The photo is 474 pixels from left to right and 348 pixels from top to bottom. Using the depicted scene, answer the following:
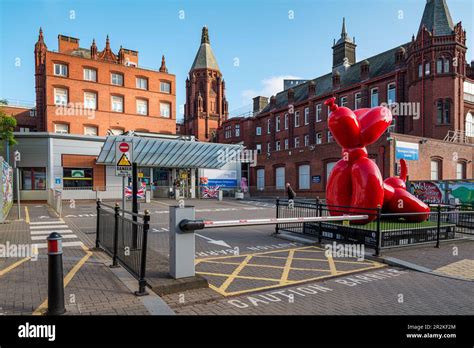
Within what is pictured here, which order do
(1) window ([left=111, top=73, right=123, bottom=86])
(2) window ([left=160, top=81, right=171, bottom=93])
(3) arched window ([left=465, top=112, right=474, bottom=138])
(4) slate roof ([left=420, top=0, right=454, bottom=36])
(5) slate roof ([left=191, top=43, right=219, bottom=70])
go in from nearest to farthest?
1. (4) slate roof ([left=420, top=0, right=454, bottom=36])
2. (3) arched window ([left=465, top=112, right=474, bottom=138])
3. (1) window ([left=111, top=73, right=123, bottom=86])
4. (2) window ([left=160, top=81, right=171, bottom=93])
5. (5) slate roof ([left=191, top=43, right=219, bottom=70])

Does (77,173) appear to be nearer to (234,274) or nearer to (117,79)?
(117,79)

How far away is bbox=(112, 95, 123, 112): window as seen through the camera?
39469 mm

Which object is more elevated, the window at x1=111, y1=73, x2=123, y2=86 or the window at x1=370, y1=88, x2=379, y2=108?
the window at x1=111, y1=73, x2=123, y2=86

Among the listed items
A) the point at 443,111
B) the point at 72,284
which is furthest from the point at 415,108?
the point at 72,284

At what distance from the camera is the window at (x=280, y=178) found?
1469 inches

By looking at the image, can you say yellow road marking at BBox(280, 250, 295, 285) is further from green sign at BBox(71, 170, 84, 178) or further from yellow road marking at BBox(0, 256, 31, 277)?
green sign at BBox(71, 170, 84, 178)

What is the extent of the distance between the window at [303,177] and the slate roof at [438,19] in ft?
57.3

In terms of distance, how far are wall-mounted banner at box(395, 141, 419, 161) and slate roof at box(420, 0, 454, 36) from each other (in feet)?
42.4

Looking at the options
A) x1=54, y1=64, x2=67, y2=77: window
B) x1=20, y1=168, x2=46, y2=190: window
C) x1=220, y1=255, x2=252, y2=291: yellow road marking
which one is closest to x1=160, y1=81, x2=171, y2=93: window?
x1=54, y1=64, x2=67, y2=77: window

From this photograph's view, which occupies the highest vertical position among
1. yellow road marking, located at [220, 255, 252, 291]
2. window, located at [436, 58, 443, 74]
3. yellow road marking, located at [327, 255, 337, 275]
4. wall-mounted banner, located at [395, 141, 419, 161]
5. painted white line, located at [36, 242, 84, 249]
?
window, located at [436, 58, 443, 74]

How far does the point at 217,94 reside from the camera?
215ft

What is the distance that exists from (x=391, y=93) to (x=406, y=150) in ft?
39.1
